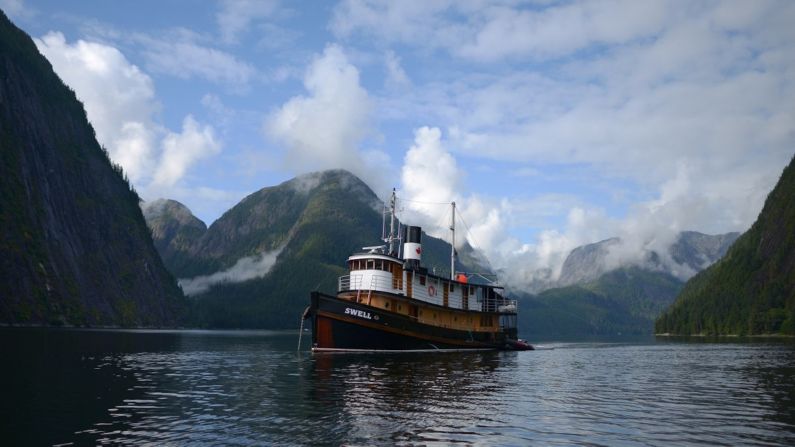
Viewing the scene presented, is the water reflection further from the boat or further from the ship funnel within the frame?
the ship funnel

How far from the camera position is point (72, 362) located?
4488 cm

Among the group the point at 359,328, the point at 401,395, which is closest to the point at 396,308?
the point at 359,328

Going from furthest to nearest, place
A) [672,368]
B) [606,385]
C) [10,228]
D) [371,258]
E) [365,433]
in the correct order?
[10,228], [371,258], [672,368], [606,385], [365,433]

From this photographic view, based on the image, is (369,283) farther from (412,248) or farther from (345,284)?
(412,248)

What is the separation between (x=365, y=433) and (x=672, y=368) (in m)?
38.3

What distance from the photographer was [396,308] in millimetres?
61688

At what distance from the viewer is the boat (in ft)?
188

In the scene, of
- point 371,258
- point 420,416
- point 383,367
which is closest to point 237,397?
point 420,416

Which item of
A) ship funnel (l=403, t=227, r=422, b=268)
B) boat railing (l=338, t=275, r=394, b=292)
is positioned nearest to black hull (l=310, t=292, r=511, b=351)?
boat railing (l=338, t=275, r=394, b=292)

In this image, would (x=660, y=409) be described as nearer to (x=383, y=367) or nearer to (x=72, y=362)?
(x=383, y=367)

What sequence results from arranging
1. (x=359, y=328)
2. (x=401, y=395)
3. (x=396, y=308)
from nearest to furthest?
(x=401, y=395)
(x=359, y=328)
(x=396, y=308)

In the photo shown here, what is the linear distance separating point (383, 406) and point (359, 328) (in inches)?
1266

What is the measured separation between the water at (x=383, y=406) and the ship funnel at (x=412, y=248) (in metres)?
19.6

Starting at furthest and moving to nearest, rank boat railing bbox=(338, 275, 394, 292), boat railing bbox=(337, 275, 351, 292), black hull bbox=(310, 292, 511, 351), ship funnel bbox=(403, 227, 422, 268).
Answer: ship funnel bbox=(403, 227, 422, 268)
boat railing bbox=(337, 275, 351, 292)
boat railing bbox=(338, 275, 394, 292)
black hull bbox=(310, 292, 511, 351)
